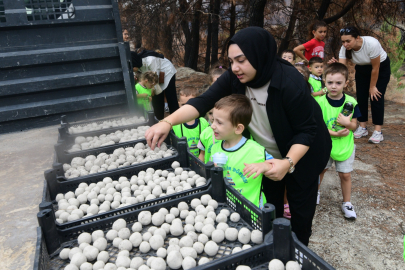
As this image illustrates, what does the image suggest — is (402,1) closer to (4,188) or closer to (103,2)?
(103,2)

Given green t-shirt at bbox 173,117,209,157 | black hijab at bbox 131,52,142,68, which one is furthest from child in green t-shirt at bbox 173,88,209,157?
black hijab at bbox 131,52,142,68

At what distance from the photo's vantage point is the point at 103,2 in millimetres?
3324

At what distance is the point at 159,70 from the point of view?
4.49 m

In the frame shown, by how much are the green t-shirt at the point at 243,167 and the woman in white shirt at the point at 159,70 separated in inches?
108

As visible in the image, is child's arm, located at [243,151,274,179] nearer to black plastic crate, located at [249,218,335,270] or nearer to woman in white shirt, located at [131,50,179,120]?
black plastic crate, located at [249,218,335,270]

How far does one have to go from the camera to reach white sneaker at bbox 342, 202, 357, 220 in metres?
2.65

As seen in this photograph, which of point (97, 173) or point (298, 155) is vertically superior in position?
point (298, 155)

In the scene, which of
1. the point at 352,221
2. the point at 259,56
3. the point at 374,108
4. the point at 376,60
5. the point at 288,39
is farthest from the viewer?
the point at 288,39

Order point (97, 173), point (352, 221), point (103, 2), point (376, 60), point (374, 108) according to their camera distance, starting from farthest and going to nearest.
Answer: point (374, 108), point (376, 60), point (103, 2), point (352, 221), point (97, 173)

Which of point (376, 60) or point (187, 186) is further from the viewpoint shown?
point (376, 60)

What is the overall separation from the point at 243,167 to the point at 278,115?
383mm

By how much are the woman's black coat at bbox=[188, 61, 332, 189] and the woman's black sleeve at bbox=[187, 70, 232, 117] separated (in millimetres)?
77

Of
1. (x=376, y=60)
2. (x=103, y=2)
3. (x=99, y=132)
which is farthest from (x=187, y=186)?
(x=376, y=60)

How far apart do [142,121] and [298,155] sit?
7.13 ft
